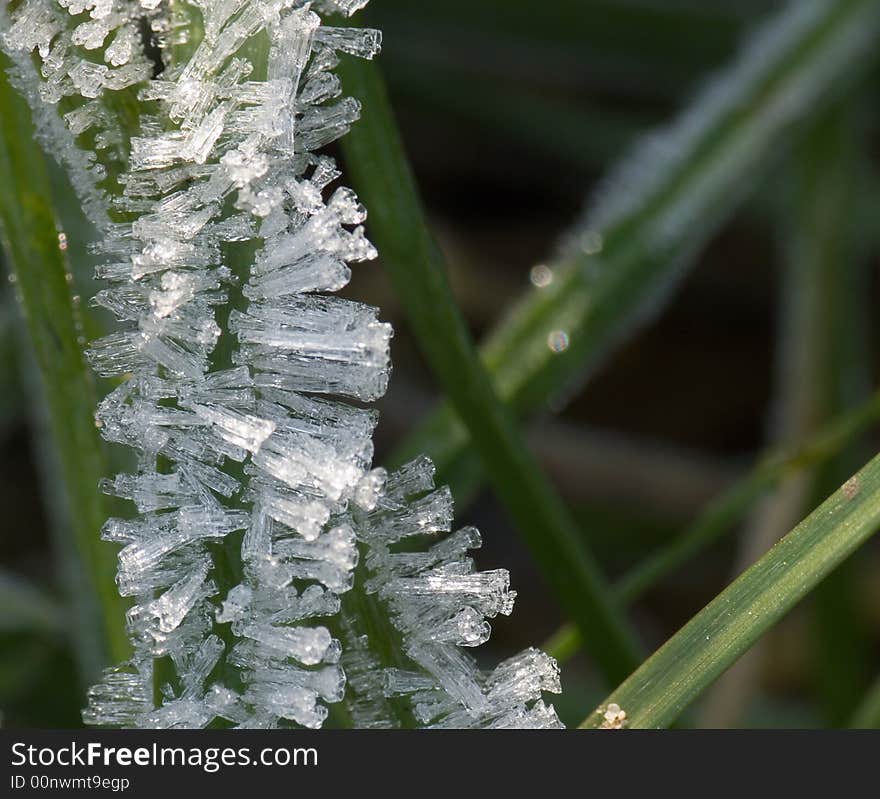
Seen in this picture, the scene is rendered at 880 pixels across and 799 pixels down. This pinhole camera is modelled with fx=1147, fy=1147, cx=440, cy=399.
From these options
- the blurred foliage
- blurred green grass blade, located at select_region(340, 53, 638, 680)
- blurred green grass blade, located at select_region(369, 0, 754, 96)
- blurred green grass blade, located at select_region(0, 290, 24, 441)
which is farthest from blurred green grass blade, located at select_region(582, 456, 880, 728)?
blurred green grass blade, located at select_region(369, 0, 754, 96)

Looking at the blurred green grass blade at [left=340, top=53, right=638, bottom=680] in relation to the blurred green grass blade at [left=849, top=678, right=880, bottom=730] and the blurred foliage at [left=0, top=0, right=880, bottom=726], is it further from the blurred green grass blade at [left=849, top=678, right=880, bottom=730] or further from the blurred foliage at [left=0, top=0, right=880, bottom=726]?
the blurred foliage at [left=0, top=0, right=880, bottom=726]

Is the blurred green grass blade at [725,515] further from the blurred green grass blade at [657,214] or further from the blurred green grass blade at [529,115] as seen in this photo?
the blurred green grass blade at [529,115]

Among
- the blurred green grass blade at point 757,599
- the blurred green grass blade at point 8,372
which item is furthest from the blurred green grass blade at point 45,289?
the blurred green grass blade at point 8,372

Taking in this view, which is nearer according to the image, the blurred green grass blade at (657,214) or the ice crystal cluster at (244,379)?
the ice crystal cluster at (244,379)

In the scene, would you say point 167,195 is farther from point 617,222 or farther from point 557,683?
point 617,222

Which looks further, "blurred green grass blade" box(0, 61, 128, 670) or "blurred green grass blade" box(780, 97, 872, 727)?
"blurred green grass blade" box(780, 97, 872, 727)

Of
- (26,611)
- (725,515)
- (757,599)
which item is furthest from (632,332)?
(757,599)
